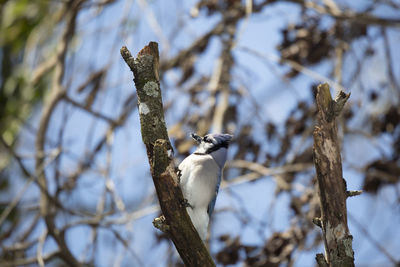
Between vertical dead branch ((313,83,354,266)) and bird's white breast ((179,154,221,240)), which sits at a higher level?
bird's white breast ((179,154,221,240))

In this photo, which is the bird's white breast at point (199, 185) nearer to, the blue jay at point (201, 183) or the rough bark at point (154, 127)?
the blue jay at point (201, 183)

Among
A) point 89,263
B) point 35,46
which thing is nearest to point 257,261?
point 89,263

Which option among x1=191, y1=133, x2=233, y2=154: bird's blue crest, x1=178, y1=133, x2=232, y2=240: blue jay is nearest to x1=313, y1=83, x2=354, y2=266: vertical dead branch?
x1=178, y1=133, x2=232, y2=240: blue jay

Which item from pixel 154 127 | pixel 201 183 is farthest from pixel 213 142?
pixel 154 127

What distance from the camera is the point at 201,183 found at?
9.68 ft

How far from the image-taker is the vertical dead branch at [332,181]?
6.66 feet

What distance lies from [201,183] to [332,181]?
1076mm

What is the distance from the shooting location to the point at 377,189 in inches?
162

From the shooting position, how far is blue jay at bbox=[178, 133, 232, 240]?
2.95 m

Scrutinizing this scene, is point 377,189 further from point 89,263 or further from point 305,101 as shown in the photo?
point 89,263

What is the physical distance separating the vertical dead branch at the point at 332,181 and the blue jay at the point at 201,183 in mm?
998

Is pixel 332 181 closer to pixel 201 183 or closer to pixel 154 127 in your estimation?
pixel 154 127

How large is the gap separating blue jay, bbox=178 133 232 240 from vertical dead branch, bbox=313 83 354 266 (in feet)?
3.27

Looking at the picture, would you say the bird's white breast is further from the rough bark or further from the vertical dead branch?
the vertical dead branch
